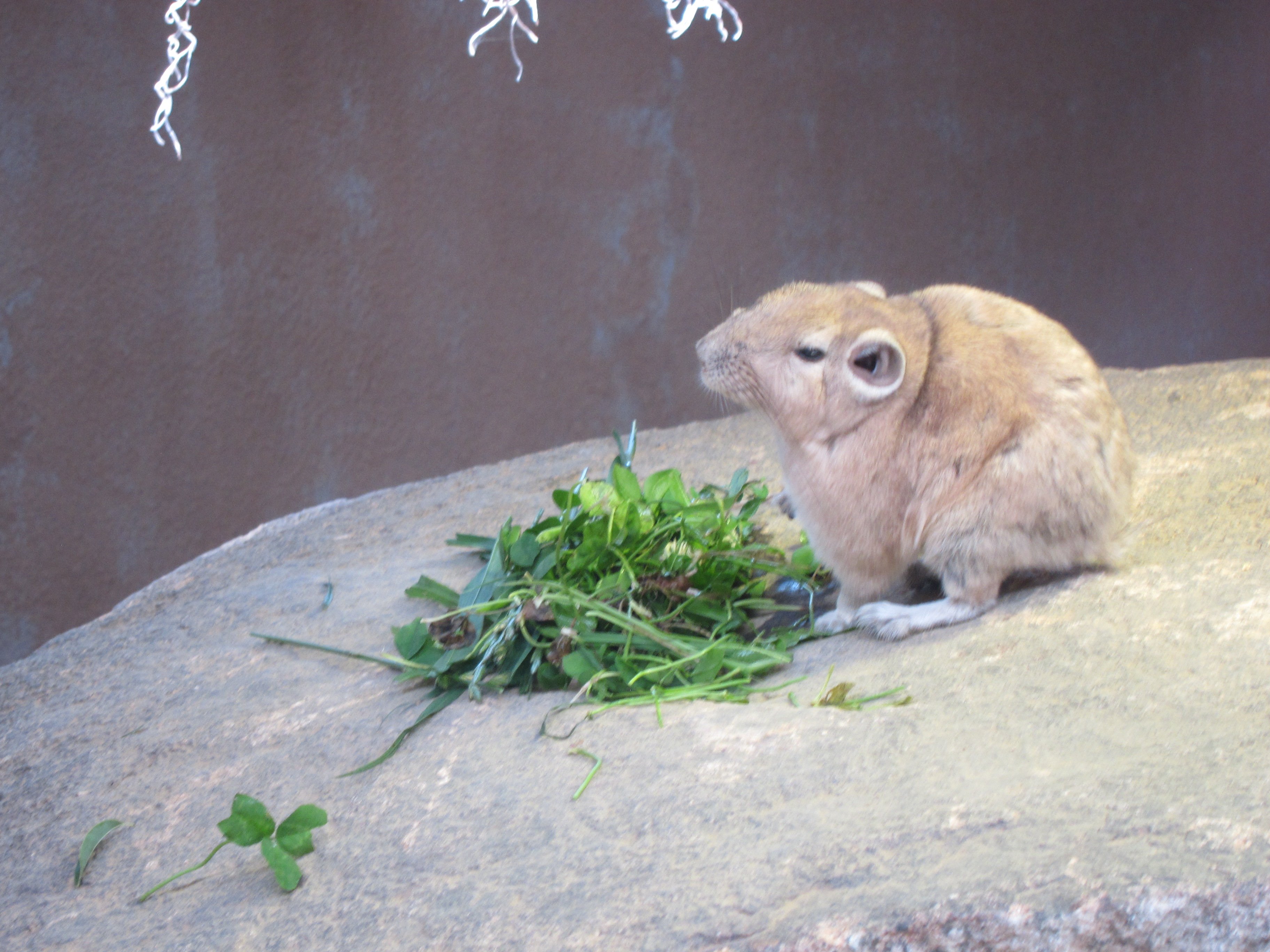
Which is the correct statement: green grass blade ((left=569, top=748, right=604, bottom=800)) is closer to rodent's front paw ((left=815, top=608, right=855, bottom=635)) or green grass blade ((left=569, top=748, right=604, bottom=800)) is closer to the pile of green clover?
the pile of green clover

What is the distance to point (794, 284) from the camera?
9.91 ft

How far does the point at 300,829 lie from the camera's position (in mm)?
2061

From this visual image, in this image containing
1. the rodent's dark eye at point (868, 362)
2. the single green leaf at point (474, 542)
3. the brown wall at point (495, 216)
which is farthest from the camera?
the brown wall at point (495, 216)

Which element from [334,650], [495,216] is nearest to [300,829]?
[334,650]

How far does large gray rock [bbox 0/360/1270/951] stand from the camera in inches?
63.7

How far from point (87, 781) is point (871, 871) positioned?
186cm

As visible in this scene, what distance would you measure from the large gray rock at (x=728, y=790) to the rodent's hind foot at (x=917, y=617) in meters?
0.06

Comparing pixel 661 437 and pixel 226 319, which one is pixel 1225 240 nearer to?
pixel 661 437

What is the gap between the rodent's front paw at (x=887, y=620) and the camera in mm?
2738

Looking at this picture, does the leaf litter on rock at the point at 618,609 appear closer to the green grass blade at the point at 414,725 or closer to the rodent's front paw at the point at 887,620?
the green grass blade at the point at 414,725

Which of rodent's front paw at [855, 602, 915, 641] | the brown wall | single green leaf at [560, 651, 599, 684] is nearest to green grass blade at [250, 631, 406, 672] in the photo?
single green leaf at [560, 651, 599, 684]

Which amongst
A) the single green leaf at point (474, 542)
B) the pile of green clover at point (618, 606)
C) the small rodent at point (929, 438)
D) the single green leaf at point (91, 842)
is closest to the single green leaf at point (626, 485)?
the pile of green clover at point (618, 606)

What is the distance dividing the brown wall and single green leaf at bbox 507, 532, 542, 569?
8.53ft

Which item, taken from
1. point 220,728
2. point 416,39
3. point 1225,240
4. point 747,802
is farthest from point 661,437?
point 1225,240
